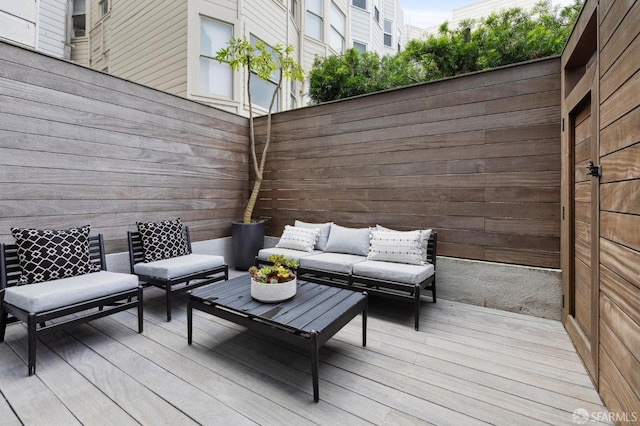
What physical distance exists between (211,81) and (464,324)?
5.78 m

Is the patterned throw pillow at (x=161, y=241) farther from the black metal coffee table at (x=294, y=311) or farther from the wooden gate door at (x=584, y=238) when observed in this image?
the wooden gate door at (x=584, y=238)

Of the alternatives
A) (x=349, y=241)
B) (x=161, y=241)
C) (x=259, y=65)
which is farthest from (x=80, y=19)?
(x=349, y=241)

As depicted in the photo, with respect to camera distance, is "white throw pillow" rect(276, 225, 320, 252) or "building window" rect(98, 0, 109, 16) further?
"building window" rect(98, 0, 109, 16)

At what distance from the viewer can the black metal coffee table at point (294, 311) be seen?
1.79 metres

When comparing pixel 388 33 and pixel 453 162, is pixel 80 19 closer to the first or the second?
pixel 388 33

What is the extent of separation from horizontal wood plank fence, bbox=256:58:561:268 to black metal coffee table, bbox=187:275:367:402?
5.44 feet

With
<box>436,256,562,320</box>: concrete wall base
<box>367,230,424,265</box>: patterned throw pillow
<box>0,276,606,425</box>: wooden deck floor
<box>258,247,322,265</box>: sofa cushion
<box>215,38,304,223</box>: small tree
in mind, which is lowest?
<box>0,276,606,425</box>: wooden deck floor

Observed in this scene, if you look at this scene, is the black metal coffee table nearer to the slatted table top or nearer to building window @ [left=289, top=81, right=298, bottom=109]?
the slatted table top

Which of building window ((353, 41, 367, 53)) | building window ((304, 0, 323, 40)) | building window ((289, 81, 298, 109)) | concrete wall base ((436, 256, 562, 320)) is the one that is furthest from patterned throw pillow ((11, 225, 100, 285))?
building window ((353, 41, 367, 53))

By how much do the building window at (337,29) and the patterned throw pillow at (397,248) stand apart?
23.3 feet

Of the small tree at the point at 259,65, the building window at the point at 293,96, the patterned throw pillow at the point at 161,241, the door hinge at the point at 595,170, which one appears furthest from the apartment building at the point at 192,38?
the door hinge at the point at 595,170

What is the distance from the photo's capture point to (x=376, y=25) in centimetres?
1065

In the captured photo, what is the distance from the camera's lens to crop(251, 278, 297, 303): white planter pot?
7.21ft

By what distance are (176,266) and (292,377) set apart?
66.9 inches
